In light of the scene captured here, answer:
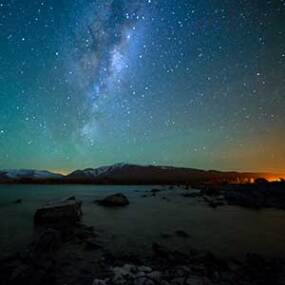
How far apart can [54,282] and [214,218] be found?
24510 millimetres

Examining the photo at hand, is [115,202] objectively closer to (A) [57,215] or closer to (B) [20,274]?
(A) [57,215]

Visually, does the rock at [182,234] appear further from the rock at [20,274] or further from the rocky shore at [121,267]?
the rock at [20,274]

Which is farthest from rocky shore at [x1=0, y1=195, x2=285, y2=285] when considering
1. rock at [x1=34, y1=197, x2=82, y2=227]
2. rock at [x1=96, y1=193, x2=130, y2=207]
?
rock at [x1=96, y1=193, x2=130, y2=207]

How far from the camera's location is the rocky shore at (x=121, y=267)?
36.3 feet

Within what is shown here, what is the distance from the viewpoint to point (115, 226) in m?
26.7

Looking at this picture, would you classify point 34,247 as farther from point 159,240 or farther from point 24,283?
point 159,240

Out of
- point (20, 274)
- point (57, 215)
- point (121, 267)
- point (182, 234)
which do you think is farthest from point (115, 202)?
point (20, 274)

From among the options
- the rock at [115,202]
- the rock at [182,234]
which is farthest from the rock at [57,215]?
the rock at [115,202]

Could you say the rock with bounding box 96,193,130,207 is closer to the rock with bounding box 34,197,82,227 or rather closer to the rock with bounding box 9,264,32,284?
the rock with bounding box 34,197,82,227

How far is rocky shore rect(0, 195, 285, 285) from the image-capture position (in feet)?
36.3

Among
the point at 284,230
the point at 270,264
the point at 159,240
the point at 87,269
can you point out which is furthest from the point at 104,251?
the point at 284,230

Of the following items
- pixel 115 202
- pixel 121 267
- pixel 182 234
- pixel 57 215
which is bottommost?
pixel 182 234

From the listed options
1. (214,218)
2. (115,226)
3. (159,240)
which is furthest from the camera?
(214,218)

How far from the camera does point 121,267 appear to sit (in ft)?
41.1
